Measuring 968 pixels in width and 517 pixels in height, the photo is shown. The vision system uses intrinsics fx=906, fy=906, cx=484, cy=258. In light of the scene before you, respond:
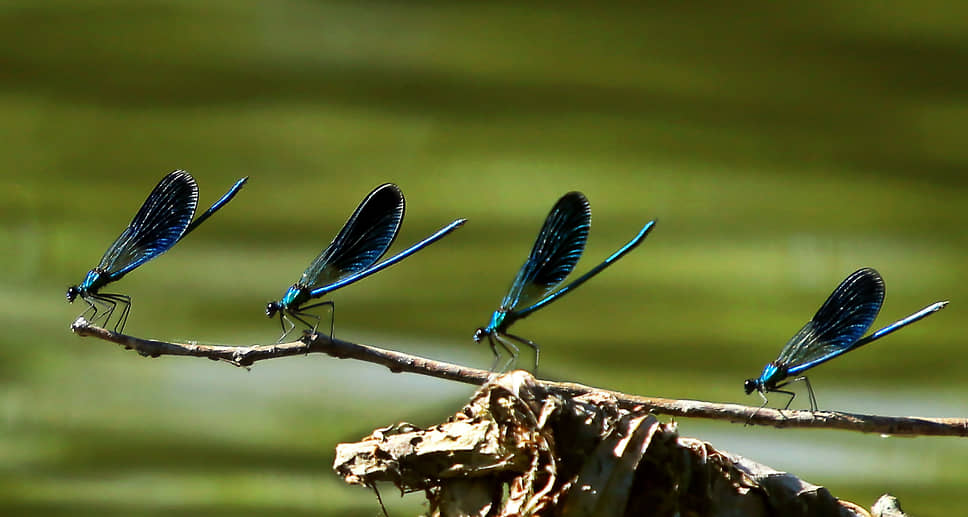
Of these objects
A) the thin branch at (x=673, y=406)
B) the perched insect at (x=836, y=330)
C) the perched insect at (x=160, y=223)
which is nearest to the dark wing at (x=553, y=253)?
the thin branch at (x=673, y=406)

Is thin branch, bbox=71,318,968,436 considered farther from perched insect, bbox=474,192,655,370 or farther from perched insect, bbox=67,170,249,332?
perched insect, bbox=67,170,249,332

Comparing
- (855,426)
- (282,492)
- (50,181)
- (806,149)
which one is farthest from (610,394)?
(50,181)

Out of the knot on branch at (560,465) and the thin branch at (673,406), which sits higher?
the thin branch at (673,406)

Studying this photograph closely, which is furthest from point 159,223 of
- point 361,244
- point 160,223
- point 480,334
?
point 480,334

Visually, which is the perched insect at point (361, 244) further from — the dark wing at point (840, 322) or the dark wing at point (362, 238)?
the dark wing at point (840, 322)

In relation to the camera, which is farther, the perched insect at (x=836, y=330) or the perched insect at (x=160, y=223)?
the perched insect at (x=160, y=223)

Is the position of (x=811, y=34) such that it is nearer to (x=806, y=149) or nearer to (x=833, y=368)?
(x=806, y=149)
